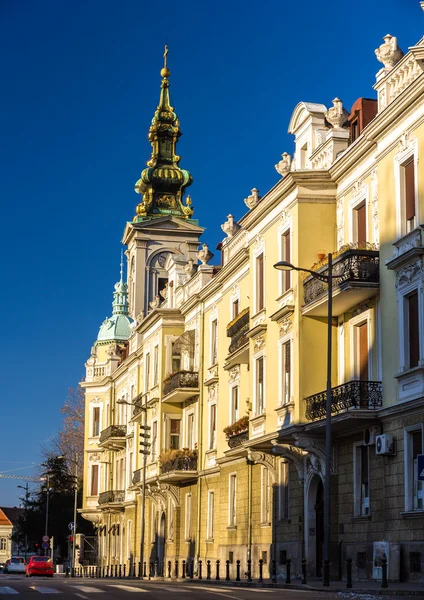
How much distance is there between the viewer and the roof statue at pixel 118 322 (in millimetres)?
79438

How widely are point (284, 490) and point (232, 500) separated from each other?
6939mm

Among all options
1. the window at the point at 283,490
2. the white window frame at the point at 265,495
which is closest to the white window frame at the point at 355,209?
the window at the point at 283,490

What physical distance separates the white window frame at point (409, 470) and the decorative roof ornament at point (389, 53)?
9.54m

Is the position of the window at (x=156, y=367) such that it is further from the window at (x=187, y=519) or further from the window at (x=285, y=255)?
the window at (x=285, y=255)

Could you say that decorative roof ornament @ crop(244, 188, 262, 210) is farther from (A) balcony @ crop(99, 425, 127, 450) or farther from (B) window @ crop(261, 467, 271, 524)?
(A) balcony @ crop(99, 425, 127, 450)

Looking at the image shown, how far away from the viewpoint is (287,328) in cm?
3253

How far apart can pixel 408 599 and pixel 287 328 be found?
44.5ft

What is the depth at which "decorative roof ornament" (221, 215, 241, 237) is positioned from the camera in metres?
44.8

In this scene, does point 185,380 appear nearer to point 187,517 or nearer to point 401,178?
point 187,517

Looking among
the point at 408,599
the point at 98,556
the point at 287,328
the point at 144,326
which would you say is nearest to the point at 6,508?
the point at 98,556

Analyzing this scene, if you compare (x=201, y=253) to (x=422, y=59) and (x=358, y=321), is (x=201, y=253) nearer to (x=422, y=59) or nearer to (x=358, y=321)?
(x=358, y=321)

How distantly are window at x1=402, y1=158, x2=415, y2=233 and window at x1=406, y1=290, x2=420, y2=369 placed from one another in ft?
5.87

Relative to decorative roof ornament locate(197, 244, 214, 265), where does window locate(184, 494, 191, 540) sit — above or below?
below

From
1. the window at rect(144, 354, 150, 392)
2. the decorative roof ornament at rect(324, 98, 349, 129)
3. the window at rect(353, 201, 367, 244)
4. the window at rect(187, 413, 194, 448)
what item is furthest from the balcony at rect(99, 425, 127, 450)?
the window at rect(353, 201, 367, 244)
